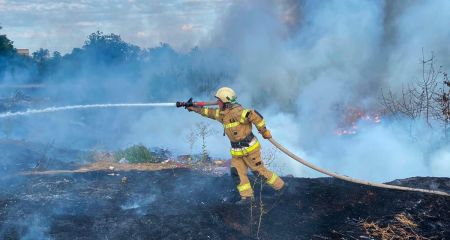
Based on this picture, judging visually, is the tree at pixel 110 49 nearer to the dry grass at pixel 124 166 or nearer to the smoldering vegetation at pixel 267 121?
the smoldering vegetation at pixel 267 121

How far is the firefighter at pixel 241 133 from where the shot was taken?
573 centimetres

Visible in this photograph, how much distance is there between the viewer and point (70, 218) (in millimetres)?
5543

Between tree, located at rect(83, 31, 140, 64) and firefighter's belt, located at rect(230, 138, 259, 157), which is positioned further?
tree, located at rect(83, 31, 140, 64)

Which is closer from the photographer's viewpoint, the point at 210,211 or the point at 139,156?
the point at 210,211

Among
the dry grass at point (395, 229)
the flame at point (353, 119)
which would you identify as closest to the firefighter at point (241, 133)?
the dry grass at point (395, 229)

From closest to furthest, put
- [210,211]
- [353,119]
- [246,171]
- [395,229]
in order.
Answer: [395,229] < [210,211] < [246,171] < [353,119]

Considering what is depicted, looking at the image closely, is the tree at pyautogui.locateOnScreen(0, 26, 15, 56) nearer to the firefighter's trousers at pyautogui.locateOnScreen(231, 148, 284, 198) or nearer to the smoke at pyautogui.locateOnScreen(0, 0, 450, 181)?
the smoke at pyautogui.locateOnScreen(0, 0, 450, 181)

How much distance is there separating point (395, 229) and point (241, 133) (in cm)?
237

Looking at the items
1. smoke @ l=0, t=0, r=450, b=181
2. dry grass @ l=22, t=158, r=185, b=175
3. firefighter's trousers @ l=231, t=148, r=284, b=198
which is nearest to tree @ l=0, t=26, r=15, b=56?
smoke @ l=0, t=0, r=450, b=181

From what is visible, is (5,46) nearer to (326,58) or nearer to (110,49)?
(110,49)

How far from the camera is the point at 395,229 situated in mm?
5082

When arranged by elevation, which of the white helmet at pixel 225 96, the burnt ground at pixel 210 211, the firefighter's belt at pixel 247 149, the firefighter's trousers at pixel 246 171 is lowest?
the burnt ground at pixel 210 211

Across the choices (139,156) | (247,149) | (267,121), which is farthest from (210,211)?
(267,121)

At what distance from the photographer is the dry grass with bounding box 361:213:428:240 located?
4923 millimetres
